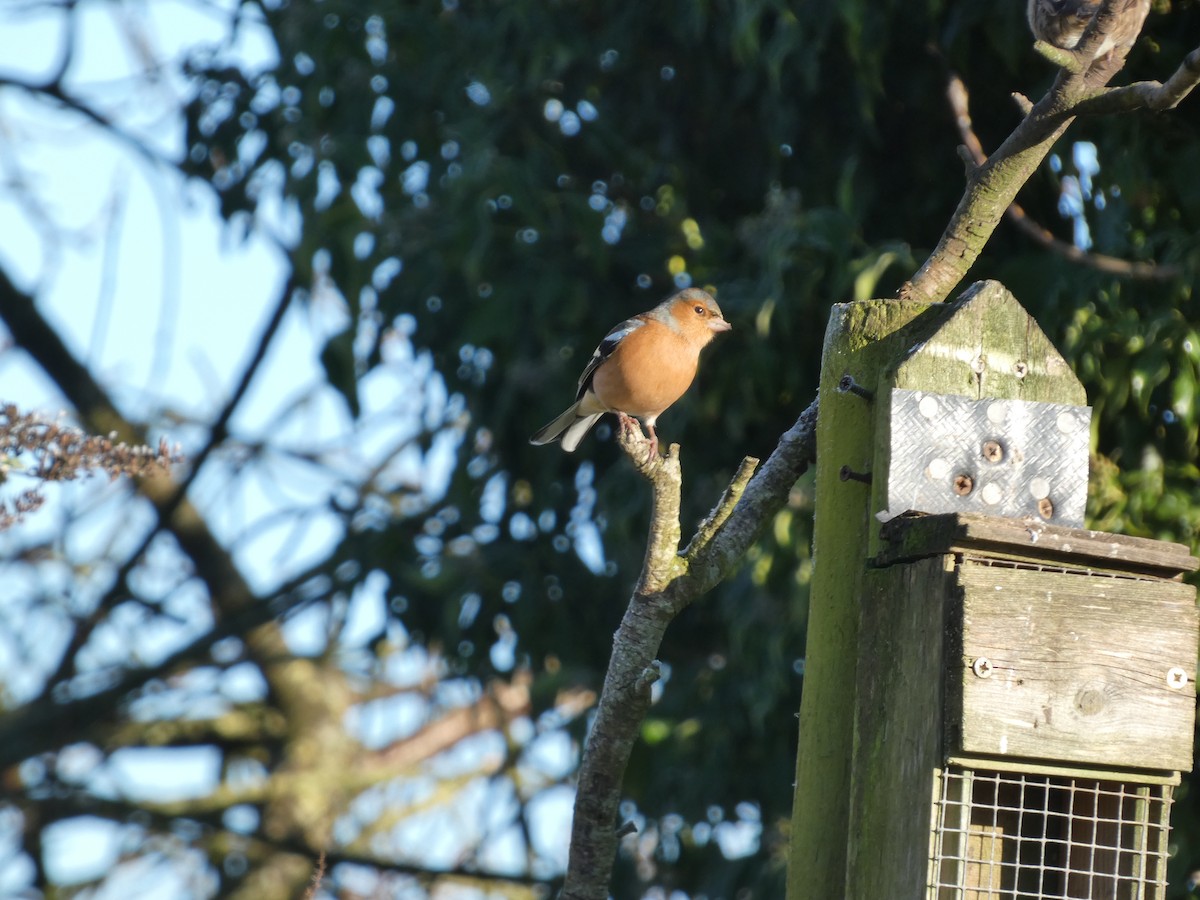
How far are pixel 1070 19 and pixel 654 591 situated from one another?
1864 mm

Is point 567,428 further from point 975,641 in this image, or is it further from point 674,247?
point 975,641

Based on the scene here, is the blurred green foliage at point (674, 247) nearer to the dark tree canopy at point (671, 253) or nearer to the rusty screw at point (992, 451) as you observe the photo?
the dark tree canopy at point (671, 253)

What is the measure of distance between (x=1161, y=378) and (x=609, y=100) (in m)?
2.62

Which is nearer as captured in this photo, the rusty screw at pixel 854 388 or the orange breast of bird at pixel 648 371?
the rusty screw at pixel 854 388

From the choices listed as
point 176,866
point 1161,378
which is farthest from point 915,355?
point 176,866

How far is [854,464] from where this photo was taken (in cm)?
249

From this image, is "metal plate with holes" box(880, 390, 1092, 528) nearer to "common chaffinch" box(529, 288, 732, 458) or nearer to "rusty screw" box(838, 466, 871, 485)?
"rusty screw" box(838, 466, 871, 485)

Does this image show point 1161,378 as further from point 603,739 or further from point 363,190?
point 363,190

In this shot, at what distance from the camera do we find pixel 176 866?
30.8 feet

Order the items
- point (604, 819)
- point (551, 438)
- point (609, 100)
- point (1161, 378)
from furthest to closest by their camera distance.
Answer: point (609, 100) → point (551, 438) → point (1161, 378) → point (604, 819)

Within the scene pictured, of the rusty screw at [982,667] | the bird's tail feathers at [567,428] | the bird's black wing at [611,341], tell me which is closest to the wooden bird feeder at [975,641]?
the rusty screw at [982,667]

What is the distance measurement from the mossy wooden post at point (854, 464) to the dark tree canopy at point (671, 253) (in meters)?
1.80

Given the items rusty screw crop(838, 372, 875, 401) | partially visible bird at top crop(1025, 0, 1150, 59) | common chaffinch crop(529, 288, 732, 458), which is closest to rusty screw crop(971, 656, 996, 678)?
rusty screw crop(838, 372, 875, 401)

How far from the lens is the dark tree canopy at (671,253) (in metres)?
4.55
